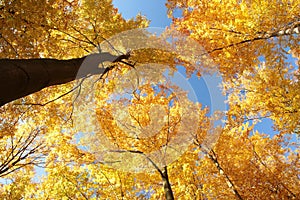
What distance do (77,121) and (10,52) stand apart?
4113 millimetres

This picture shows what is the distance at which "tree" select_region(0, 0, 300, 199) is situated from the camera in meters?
5.39

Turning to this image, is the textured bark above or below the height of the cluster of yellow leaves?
below

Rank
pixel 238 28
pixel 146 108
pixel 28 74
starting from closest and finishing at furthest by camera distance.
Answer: pixel 28 74 < pixel 238 28 < pixel 146 108

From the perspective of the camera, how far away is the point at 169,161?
838 cm

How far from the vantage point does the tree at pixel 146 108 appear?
539 centimetres

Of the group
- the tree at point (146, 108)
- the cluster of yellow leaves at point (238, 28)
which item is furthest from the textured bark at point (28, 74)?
the cluster of yellow leaves at point (238, 28)

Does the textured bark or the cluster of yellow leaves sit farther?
the cluster of yellow leaves

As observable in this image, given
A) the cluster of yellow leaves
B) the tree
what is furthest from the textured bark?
the cluster of yellow leaves

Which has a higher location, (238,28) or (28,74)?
(238,28)

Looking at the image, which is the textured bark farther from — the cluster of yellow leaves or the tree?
the cluster of yellow leaves

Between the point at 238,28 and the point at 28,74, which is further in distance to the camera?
the point at 238,28

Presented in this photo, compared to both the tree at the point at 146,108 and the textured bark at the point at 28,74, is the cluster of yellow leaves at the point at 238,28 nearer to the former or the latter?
the tree at the point at 146,108

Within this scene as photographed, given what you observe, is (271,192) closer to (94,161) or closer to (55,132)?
(94,161)

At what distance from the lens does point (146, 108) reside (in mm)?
9430
